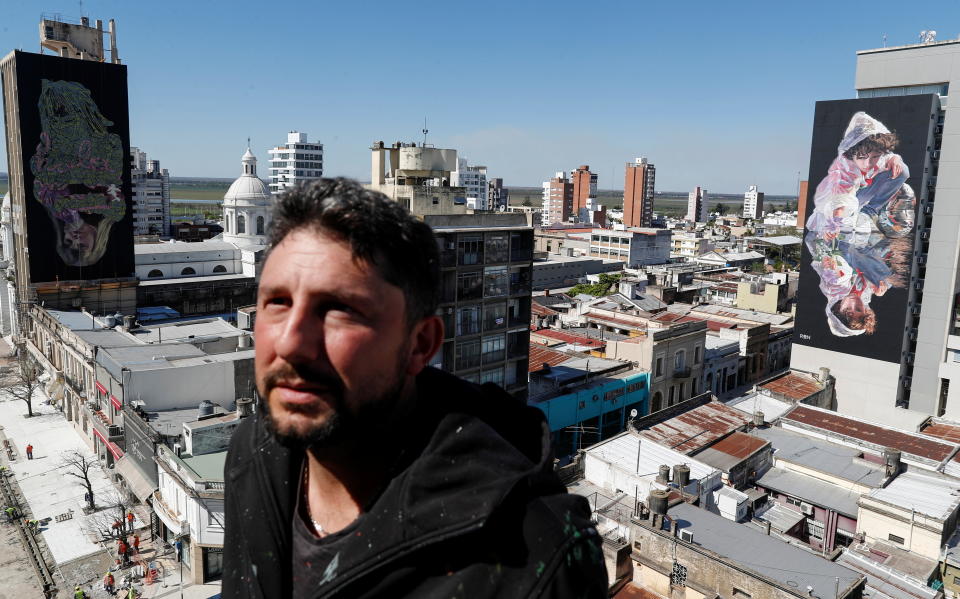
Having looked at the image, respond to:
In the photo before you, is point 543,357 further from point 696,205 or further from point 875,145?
point 696,205

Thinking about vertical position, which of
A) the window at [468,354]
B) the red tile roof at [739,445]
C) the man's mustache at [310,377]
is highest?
the man's mustache at [310,377]

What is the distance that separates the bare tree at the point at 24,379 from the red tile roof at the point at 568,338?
27.5 metres

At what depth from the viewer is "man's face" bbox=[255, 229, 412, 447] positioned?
188cm

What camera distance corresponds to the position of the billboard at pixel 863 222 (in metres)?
36.7

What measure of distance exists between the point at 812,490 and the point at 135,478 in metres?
23.5

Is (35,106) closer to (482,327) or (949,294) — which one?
(482,327)

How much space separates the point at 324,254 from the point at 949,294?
4281 cm

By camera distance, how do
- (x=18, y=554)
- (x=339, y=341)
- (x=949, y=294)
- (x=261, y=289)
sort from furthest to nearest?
(x=949, y=294)
(x=18, y=554)
(x=261, y=289)
(x=339, y=341)

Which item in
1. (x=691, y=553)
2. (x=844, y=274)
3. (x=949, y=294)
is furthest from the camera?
(x=844, y=274)

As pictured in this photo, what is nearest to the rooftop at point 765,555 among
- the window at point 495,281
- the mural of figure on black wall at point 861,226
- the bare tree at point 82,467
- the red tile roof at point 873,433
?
the window at point 495,281

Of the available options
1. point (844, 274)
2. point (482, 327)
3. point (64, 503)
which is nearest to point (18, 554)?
point (64, 503)

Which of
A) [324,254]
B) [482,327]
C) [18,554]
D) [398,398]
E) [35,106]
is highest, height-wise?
[35,106]

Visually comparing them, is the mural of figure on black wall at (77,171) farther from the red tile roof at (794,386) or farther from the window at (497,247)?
the red tile roof at (794,386)

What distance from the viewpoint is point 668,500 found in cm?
1792
